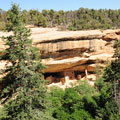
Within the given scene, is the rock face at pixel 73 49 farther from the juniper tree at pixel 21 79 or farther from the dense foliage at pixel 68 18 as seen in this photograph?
the dense foliage at pixel 68 18

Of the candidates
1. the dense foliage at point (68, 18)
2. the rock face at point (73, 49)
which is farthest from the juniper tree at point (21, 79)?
the dense foliage at point (68, 18)

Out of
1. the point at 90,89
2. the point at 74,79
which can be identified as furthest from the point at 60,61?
the point at 90,89

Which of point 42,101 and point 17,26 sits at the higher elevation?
point 17,26

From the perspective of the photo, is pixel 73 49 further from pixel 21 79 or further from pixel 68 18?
pixel 68 18

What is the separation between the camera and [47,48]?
19062mm

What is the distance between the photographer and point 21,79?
25.6 feet

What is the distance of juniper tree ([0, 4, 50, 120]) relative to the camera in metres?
7.52

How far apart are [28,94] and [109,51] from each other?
17151mm

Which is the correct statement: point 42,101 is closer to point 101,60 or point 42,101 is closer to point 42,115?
point 42,115

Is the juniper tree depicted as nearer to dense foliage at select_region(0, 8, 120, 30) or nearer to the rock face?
the rock face

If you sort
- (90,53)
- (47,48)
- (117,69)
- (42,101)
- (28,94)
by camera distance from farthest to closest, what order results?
(90,53)
(47,48)
(117,69)
(42,101)
(28,94)

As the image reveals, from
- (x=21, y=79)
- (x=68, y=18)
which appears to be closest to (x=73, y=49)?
(x=21, y=79)

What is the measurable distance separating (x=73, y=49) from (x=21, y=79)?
1321 centimetres

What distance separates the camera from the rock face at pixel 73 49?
19.1 m
